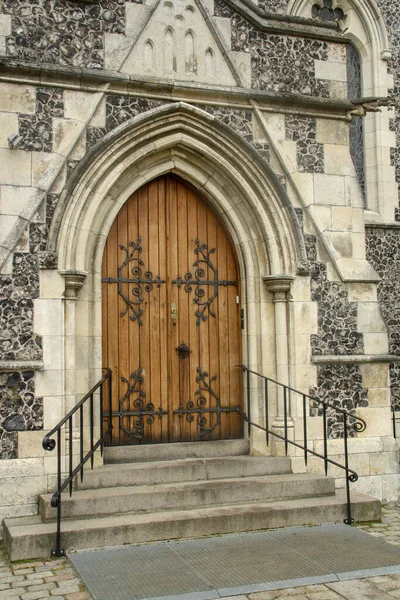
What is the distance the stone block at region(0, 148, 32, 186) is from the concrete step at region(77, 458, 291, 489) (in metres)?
2.81

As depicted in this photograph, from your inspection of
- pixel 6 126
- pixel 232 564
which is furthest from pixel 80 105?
pixel 232 564

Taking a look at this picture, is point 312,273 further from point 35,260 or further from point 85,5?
point 85,5

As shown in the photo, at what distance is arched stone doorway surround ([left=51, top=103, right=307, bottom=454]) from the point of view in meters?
6.87

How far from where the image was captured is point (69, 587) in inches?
193

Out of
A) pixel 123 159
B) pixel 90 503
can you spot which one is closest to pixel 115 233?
pixel 123 159

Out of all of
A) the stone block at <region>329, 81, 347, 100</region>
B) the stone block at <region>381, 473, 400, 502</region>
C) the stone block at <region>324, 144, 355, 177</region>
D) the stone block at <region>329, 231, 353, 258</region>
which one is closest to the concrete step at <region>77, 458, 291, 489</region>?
the stone block at <region>381, 473, 400, 502</region>

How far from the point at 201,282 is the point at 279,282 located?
0.85 metres

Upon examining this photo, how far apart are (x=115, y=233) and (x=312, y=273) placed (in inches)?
84.5

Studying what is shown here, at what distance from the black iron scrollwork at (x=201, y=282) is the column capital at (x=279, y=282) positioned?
53 centimetres

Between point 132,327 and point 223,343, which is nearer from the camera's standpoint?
point 132,327

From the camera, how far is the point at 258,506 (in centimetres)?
639

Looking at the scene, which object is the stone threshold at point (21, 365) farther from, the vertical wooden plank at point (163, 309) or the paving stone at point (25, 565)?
the paving stone at point (25, 565)

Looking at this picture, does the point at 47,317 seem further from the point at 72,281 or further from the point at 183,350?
the point at 183,350

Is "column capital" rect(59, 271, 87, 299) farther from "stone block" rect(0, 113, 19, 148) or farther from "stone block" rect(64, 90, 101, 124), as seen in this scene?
"stone block" rect(64, 90, 101, 124)
